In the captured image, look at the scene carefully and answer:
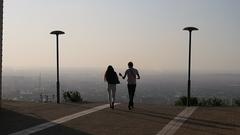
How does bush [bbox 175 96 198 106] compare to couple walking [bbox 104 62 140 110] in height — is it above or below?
below

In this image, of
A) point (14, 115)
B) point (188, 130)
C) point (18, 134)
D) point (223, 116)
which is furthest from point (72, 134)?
point (223, 116)

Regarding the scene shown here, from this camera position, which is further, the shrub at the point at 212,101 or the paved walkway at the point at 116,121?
the shrub at the point at 212,101

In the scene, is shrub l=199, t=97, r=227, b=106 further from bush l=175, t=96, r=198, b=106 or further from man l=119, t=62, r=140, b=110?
man l=119, t=62, r=140, b=110

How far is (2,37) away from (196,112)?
6879mm

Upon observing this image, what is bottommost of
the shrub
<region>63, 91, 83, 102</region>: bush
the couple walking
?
the shrub

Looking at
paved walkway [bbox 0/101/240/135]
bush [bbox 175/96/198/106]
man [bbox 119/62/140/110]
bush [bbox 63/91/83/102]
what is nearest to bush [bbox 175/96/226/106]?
bush [bbox 175/96/198/106]

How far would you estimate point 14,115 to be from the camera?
16875mm

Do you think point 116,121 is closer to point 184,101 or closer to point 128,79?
point 128,79

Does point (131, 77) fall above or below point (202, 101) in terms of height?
above

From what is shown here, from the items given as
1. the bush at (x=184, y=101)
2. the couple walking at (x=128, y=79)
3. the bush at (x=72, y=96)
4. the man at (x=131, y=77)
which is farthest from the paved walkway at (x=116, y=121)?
the bush at (x=184, y=101)

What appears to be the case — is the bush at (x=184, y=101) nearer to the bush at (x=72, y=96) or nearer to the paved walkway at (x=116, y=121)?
the bush at (x=72, y=96)

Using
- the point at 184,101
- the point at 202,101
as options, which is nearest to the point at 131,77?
the point at 184,101

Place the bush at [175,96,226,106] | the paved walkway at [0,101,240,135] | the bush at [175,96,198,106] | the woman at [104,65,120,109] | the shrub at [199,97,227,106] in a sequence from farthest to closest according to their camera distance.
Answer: the shrub at [199,97,227,106]
the bush at [175,96,226,106]
the bush at [175,96,198,106]
the woman at [104,65,120,109]
the paved walkway at [0,101,240,135]

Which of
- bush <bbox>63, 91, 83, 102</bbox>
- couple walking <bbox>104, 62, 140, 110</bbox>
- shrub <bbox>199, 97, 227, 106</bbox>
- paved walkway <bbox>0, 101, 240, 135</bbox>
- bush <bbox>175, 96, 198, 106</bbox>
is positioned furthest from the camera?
shrub <bbox>199, 97, 227, 106</bbox>
